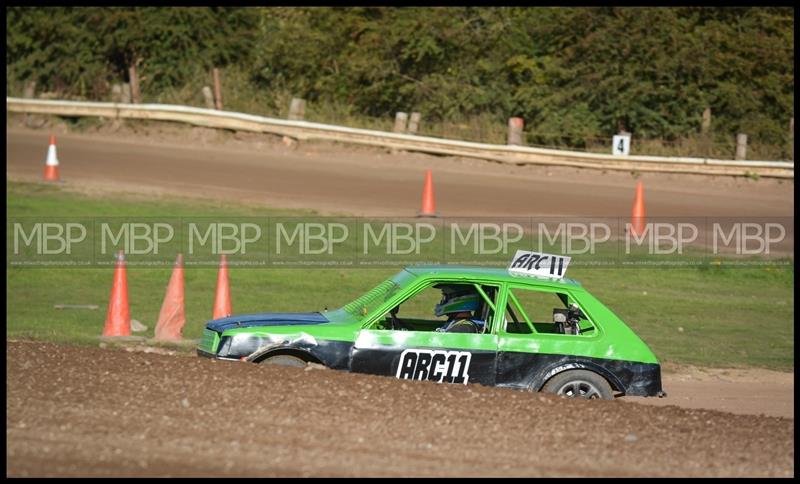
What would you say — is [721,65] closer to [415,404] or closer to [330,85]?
[330,85]

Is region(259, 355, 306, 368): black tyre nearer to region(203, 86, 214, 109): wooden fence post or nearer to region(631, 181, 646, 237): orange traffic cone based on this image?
region(631, 181, 646, 237): orange traffic cone

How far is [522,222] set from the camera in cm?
2178

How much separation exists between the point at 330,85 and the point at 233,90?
2900 millimetres

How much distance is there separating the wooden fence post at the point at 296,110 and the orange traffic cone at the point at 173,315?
1796cm

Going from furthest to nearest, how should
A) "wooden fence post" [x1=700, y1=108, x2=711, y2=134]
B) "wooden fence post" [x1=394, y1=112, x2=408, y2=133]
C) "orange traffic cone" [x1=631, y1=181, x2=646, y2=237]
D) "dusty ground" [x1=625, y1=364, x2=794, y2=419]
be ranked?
"wooden fence post" [x1=394, y1=112, x2=408, y2=133], "wooden fence post" [x1=700, y1=108, x2=711, y2=134], "orange traffic cone" [x1=631, y1=181, x2=646, y2=237], "dusty ground" [x1=625, y1=364, x2=794, y2=419]

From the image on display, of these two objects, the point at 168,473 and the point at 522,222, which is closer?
the point at 168,473

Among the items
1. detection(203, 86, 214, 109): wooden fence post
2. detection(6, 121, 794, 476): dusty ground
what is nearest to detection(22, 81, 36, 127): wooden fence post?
detection(203, 86, 214, 109): wooden fence post

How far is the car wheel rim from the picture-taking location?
9492mm

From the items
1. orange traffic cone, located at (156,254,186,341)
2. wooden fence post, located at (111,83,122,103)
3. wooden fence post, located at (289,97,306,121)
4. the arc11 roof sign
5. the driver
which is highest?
wooden fence post, located at (111,83,122,103)

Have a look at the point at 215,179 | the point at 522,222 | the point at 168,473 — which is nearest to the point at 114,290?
the point at 168,473

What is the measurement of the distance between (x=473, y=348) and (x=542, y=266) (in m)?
1.16

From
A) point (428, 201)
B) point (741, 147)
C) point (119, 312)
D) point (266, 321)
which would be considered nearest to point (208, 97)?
point (428, 201)

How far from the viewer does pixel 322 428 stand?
764 cm

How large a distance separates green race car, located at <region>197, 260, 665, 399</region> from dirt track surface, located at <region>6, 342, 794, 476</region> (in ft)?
1.31
